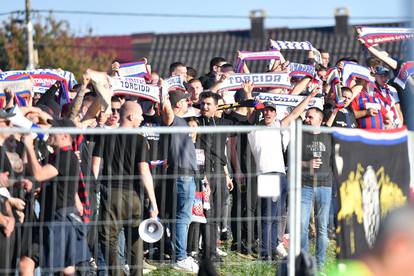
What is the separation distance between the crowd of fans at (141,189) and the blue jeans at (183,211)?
0.01 meters

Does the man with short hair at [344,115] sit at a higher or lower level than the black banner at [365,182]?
higher

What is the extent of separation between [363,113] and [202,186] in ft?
10.1

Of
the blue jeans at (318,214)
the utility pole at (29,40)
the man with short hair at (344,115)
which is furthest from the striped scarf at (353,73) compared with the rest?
the utility pole at (29,40)

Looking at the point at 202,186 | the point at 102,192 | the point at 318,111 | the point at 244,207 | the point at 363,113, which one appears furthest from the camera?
the point at 363,113

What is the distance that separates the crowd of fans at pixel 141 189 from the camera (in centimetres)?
951

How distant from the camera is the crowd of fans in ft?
31.2

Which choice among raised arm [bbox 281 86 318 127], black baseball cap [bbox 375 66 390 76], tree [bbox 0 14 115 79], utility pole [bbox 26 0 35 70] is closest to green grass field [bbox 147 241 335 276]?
raised arm [bbox 281 86 318 127]

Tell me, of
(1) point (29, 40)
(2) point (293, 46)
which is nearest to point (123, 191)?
(2) point (293, 46)

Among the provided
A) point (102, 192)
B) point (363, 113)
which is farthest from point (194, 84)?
point (102, 192)

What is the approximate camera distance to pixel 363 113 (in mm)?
14172

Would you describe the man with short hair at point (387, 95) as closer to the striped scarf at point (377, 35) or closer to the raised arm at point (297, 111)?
the striped scarf at point (377, 35)

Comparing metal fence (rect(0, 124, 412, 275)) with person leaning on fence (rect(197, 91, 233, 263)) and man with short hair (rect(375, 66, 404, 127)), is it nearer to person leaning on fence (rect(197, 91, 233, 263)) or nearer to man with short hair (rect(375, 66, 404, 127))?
person leaning on fence (rect(197, 91, 233, 263))

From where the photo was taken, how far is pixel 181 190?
441 inches

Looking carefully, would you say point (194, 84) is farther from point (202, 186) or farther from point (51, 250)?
point (51, 250)
